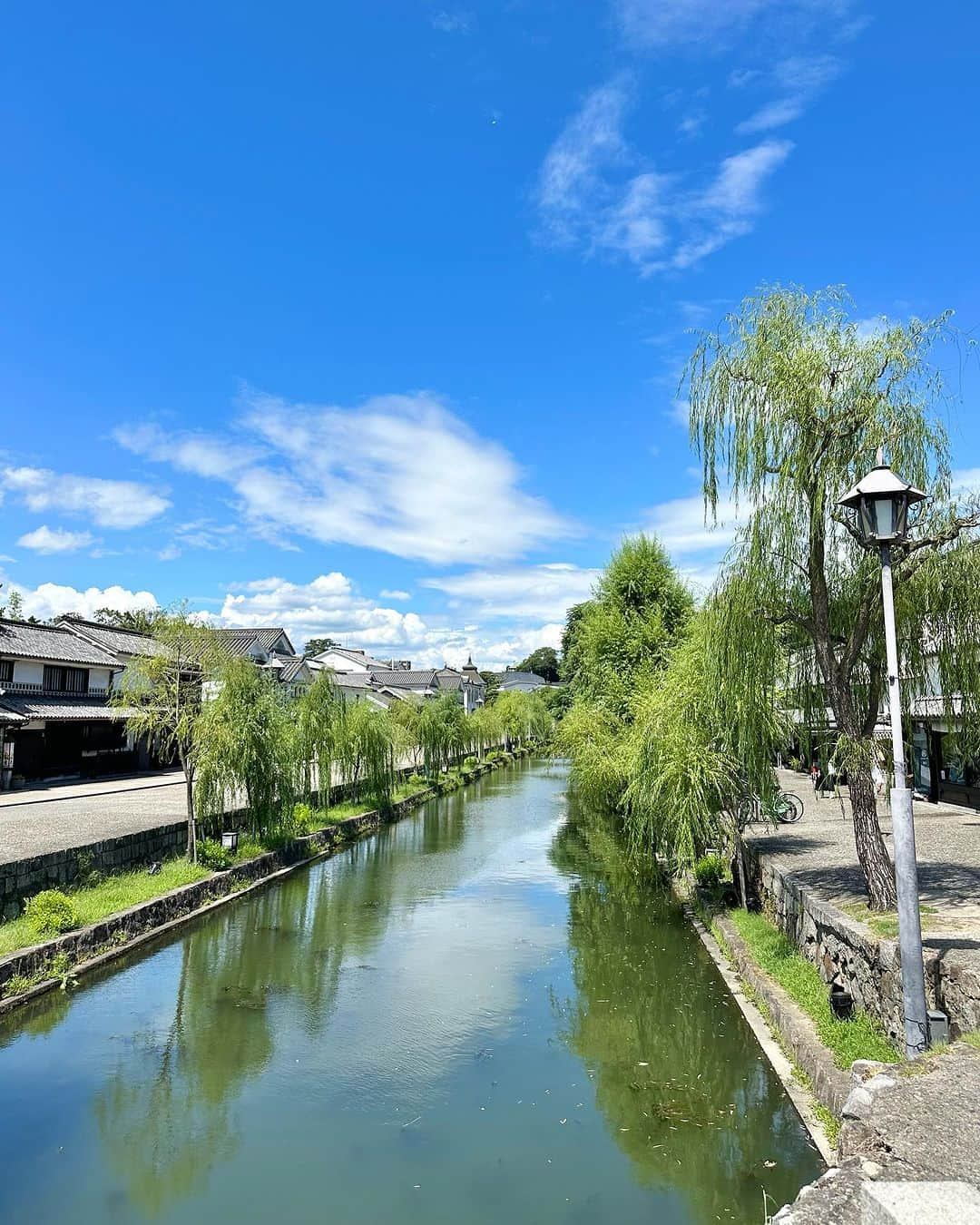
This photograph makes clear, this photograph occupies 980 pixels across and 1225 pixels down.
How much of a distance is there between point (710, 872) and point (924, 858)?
4576mm

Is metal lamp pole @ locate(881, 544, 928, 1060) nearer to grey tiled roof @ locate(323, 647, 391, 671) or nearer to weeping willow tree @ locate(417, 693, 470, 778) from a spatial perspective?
weeping willow tree @ locate(417, 693, 470, 778)

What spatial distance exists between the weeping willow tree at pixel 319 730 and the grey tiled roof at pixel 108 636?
34.1 ft

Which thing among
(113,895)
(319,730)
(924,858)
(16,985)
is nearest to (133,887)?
(113,895)

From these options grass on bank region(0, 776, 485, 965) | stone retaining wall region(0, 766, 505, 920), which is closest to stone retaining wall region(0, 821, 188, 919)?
stone retaining wall region(0, 766, 505, 920)

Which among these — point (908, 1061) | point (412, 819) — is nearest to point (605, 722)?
point (412, 819)

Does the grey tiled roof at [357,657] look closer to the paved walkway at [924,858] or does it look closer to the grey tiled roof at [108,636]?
the grey tiled roof at [108,636]

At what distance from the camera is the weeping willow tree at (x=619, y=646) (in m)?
24.7

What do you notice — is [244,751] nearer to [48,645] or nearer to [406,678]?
[48,645]

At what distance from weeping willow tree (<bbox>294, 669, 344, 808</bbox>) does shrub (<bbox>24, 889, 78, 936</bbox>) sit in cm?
1109

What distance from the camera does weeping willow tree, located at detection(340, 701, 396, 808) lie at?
26.7 m

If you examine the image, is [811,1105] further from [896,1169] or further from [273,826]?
[273,826]

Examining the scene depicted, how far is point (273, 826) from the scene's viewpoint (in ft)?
65.6

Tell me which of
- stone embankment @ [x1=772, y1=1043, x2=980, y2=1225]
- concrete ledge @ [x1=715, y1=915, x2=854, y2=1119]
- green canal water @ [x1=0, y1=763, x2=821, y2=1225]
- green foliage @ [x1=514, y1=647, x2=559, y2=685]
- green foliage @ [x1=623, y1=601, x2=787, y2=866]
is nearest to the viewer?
stone embankment @ [x1=772, y1=1043, x2=980, y2=1225]

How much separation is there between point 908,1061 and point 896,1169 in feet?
5.40
